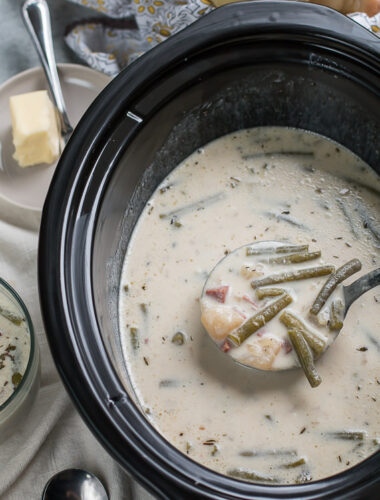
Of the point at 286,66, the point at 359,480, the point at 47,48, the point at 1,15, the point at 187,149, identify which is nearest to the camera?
the point at 359,480

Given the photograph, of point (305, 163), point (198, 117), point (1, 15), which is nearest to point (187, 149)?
point (198, 117)

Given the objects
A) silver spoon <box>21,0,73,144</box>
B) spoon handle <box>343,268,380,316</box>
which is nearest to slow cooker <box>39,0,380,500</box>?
spoon handle <box>343,268,380,316</box>

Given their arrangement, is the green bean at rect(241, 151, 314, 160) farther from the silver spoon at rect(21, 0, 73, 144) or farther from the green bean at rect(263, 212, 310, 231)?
the silver spoon at rect(21, 0, 73, 144)

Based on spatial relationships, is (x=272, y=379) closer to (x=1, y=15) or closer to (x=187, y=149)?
(x=187, y=149)

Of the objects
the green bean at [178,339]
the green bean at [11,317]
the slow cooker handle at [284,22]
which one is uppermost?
the slow cooker handle at [284,22]

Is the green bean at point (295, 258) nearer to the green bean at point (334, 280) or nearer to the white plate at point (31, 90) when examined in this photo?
the green bean at point (334, 280)

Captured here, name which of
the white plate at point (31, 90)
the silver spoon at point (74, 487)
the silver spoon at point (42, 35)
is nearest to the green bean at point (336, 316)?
the silver spoon at point (74, 487)
